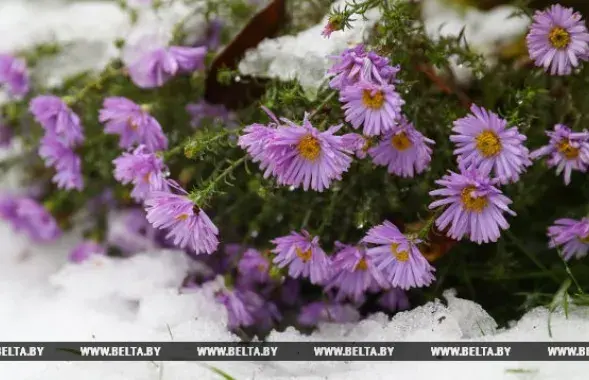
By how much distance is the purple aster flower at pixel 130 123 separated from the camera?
985 millimetres

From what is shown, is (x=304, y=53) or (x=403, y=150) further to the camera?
(x=304, y=53)

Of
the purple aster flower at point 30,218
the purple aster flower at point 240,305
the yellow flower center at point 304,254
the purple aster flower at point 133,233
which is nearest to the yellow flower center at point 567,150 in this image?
the yellow flower center at point 304,254

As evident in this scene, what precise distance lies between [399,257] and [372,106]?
0.18m

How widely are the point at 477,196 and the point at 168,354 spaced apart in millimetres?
411

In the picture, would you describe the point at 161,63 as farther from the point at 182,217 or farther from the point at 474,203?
the point at 474,203

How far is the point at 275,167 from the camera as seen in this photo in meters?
0.80

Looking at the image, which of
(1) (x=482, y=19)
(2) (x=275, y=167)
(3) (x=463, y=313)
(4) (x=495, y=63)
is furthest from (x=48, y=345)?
(1) (x=482, y=19)

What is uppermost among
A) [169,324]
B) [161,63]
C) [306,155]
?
[161,63]

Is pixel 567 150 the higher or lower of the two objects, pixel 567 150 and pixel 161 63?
the lower

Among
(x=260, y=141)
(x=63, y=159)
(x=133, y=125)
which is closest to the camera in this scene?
(x=260, y=141)

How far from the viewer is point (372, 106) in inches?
31.3

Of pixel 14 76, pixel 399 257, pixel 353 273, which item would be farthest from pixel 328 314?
pixel 14 76

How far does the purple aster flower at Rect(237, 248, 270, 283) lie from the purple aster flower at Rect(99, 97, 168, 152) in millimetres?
188

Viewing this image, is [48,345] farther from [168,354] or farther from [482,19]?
[482,19]
